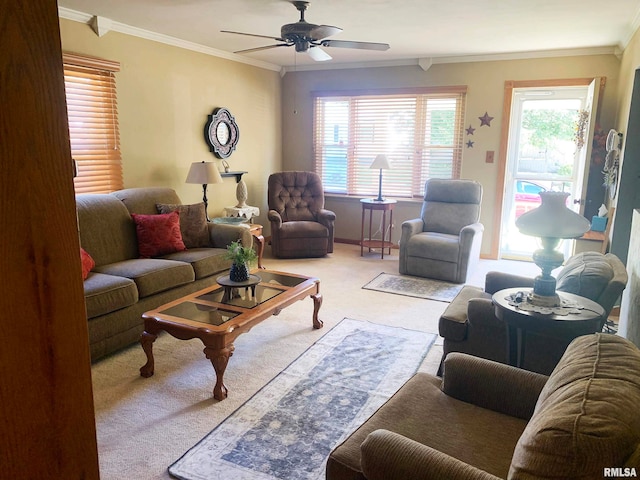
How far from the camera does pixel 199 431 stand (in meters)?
2.33

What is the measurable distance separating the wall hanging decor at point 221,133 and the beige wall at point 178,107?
63 millimetres

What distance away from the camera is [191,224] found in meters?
4.27

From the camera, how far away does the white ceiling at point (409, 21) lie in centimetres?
354

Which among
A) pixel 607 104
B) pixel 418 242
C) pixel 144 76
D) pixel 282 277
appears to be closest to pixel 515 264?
pixel 418 242

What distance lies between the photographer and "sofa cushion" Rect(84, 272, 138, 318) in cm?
291

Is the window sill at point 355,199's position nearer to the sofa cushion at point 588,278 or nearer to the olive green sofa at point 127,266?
the olive green sofa at point 127,266

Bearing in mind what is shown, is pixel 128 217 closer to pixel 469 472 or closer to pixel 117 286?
pixel 117 286

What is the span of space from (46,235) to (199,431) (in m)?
1.88

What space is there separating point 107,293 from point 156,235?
3.23ft

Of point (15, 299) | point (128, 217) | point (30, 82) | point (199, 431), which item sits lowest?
point (199, 431)

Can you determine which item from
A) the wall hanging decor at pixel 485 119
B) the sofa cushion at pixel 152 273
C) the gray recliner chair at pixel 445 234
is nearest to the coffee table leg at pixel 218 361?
the sofa cushion at pixel 152 273

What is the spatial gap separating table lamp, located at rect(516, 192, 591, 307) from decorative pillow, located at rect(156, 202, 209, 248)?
2.85m

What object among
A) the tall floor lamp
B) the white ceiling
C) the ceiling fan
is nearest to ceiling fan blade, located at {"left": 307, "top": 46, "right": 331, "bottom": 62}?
the ceiling fan

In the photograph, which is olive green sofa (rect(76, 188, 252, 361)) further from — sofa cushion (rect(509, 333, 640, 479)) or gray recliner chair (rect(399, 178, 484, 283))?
sofa cushion (rect(509, 333, 640, 479))
